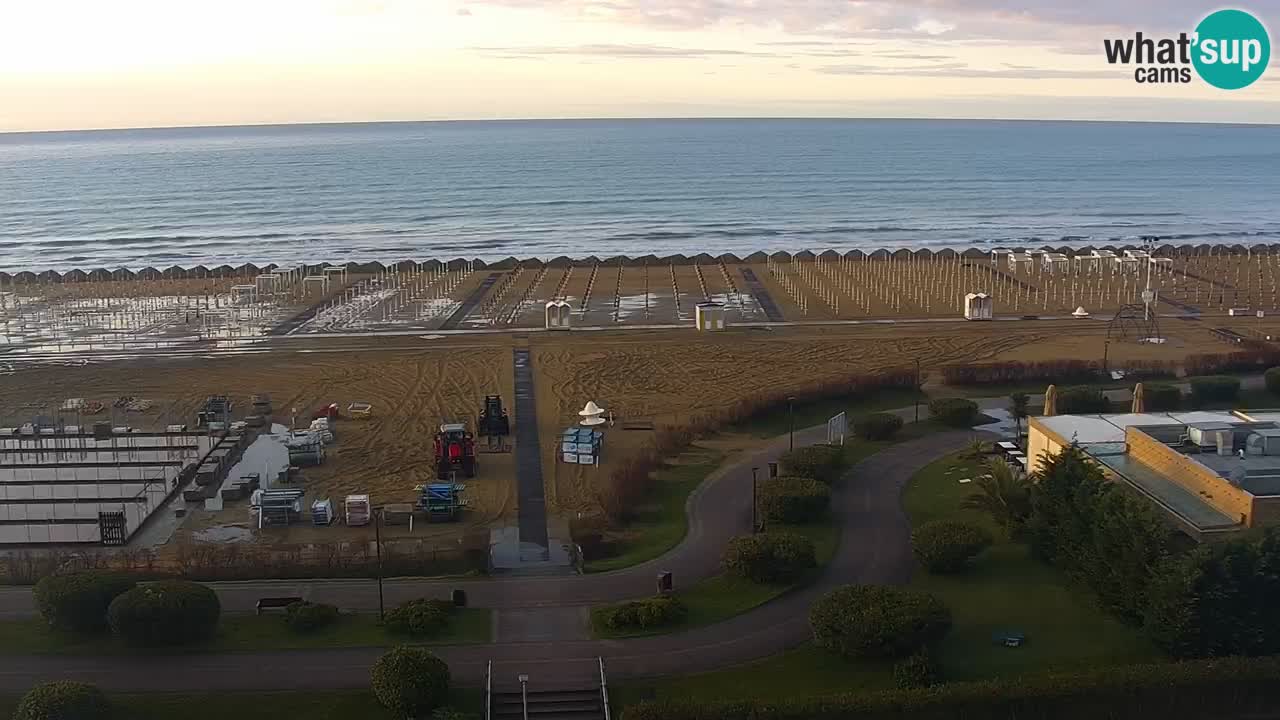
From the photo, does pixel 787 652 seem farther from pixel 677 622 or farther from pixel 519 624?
pixel 519 624

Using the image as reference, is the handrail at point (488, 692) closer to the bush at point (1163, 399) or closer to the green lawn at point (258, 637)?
the green lawn at point (258, 637)

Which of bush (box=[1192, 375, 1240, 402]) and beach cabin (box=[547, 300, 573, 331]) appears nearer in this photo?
bush (box=[1192, 375, 1240, 402])

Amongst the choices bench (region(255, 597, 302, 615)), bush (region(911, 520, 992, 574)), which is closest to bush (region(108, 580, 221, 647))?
bench (region(255, 597, 302, 615))

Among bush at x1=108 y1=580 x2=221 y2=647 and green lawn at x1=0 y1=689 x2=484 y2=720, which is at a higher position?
bush at x1=108 y1=580 x2=221 y2=647

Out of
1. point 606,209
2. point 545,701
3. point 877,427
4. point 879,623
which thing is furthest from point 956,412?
point 606,209

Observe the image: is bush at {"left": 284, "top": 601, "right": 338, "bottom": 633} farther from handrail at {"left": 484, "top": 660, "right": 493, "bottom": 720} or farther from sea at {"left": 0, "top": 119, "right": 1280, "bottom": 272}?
sea at {"left": 0, "top": 119, "right": 1280, "bottom": 272}

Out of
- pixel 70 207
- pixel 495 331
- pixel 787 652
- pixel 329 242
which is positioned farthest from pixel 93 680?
pixel 70 207

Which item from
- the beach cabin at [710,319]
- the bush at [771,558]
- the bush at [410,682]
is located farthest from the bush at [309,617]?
the beach cabin at [710,319]
